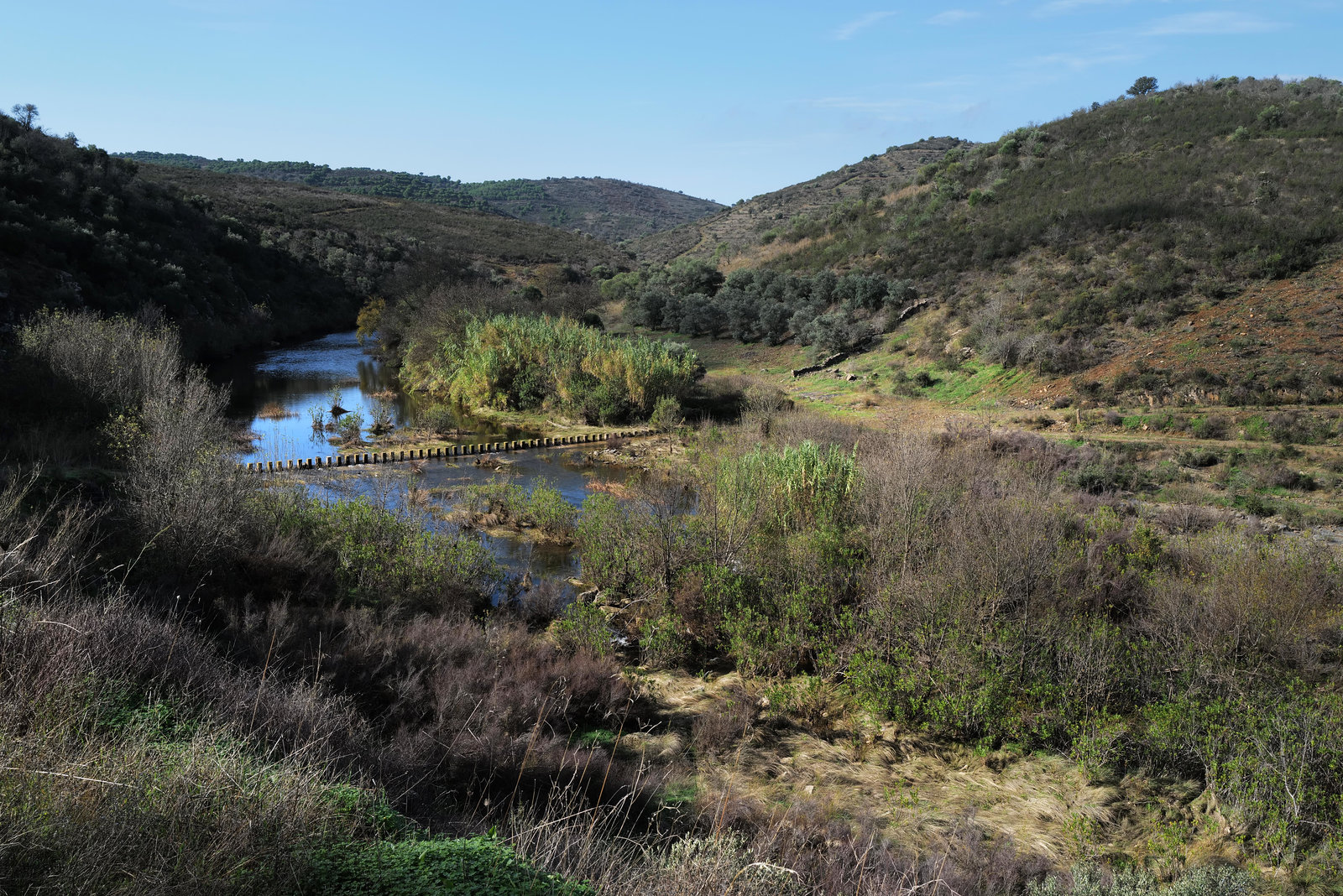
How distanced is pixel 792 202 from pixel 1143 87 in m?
28.0

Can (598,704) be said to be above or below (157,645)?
below

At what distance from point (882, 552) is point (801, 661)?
1.57 m

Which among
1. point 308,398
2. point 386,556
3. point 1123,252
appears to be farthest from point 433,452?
point 1123,252

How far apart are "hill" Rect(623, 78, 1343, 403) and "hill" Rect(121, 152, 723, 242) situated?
79.9 m

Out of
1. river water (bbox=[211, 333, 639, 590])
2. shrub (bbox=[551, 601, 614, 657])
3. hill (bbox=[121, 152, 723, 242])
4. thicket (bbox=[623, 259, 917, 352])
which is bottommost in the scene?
shrub (bbox=[551, 601, 614, 657])

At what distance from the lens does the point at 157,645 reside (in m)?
5.22

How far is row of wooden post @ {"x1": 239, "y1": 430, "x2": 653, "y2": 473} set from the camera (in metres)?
18.1

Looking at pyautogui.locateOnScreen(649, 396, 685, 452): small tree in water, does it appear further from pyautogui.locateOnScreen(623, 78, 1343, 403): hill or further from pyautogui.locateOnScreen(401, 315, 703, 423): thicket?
pyautogui.locateOnScreen(623, 78, 1343, 403): hill

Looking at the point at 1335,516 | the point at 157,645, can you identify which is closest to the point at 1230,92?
the point at 1335,516

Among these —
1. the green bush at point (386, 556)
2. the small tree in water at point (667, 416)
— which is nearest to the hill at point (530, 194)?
the small tree in water at point (667, 416)

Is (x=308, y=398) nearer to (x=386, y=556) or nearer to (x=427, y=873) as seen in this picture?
(x=386, y=556)

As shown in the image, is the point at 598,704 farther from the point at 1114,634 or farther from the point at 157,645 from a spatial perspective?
the point at 1114,634

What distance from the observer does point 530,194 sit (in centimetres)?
14412

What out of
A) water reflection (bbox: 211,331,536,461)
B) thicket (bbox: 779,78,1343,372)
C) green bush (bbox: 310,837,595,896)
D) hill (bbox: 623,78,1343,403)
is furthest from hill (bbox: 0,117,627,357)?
green bush (bbox: 310,837,595,896)
